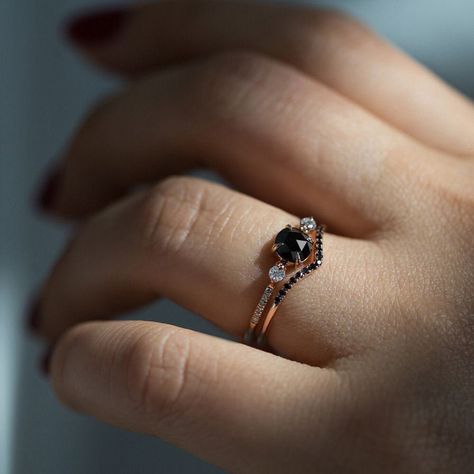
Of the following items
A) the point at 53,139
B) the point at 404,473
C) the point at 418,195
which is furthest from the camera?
the point at 53,139

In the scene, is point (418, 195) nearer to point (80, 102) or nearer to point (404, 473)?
point (404, 473)

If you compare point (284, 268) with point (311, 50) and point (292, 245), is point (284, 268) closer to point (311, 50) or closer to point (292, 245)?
point (292, 245)

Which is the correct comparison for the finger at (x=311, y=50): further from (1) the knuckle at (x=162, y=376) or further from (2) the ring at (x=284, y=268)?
(1) the knuckle at (x=162, y=376)

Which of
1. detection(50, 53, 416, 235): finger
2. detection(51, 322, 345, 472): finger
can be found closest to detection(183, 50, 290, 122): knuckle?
detection(50, 53, 416, 235): finger

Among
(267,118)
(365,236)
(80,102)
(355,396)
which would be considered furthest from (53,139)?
(355,396)

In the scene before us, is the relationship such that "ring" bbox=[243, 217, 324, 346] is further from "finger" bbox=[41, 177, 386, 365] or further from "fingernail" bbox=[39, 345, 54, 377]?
"fingernail" bbox=[39, 345, 54, 377]

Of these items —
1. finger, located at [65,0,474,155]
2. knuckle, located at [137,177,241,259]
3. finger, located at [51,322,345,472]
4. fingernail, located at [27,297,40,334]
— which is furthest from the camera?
fingernail, located at [27,297,40,334]
